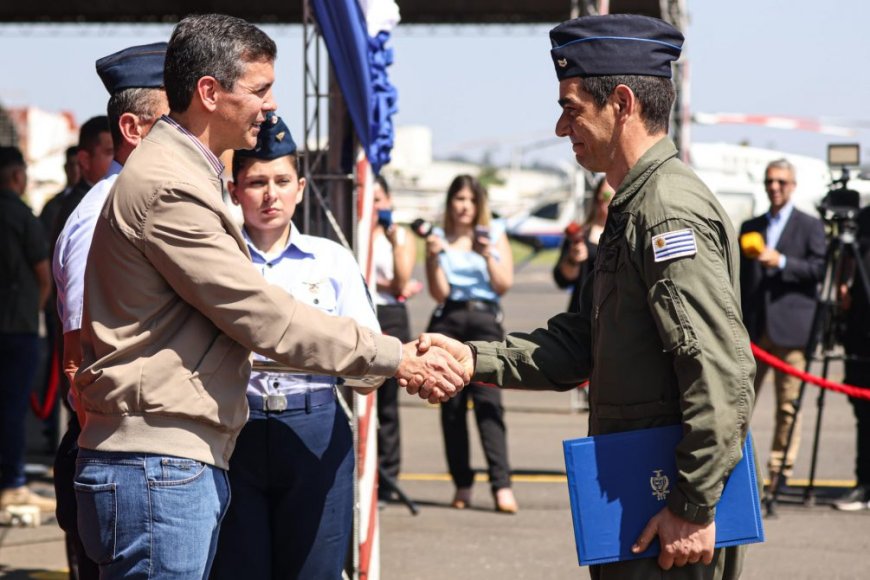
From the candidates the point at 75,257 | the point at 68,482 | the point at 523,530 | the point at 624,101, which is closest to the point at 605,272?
the point at 624,101

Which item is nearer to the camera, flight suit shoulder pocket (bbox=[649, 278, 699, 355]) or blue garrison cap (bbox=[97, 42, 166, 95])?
flight suit shoulder pocket (bbox=[649, 278, 699, 355])

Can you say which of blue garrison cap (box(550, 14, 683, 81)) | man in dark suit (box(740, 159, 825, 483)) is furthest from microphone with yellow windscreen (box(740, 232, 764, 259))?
blue garrison cap (box(550, 14, 683, 81))

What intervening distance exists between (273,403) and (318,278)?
0.45 metres

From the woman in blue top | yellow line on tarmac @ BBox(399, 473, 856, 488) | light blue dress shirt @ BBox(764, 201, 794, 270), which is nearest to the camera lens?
the woman in blue top

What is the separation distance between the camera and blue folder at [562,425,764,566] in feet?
9.43

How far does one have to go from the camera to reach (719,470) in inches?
110

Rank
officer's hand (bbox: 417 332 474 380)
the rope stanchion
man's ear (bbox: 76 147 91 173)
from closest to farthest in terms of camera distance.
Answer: officer's hand (bbox: 417 332 474 380), man's ear (bbox: 76 147 91 173), the rope stanchion

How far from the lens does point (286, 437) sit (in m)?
3.76

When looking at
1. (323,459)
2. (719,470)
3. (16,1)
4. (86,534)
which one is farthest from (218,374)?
(16,1)

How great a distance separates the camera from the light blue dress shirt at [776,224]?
25.3ft

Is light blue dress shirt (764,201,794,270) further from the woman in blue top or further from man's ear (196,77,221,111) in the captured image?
man's ear (196,77,221,111)

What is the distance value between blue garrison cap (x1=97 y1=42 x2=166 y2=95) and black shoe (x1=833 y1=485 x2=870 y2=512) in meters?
5.27

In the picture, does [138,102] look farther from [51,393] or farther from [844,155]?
[844,155]

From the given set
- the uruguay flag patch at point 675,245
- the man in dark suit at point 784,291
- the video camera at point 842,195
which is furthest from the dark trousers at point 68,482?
the video camera at point 842,195
